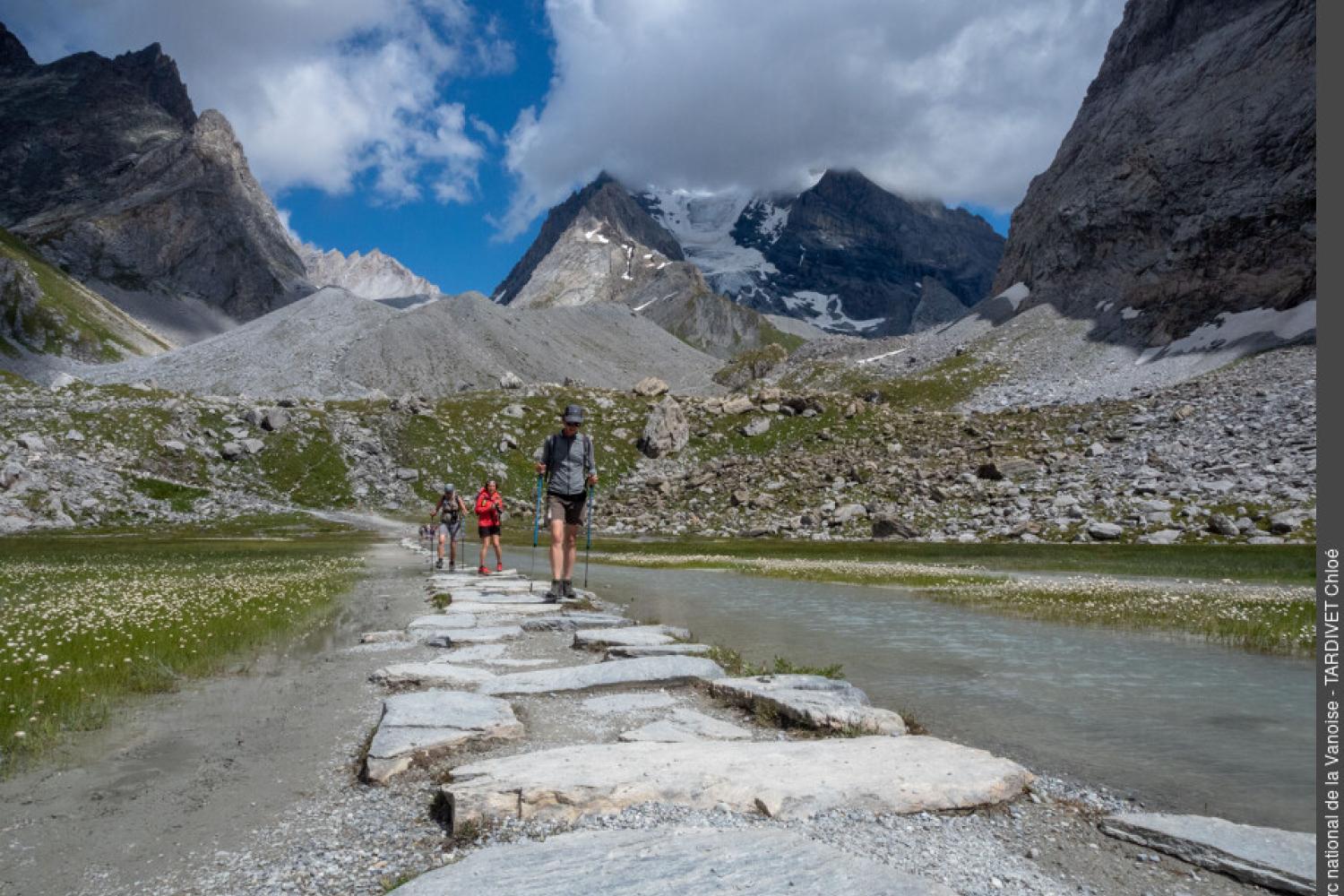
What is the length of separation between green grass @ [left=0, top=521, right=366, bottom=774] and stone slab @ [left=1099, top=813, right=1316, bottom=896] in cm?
867

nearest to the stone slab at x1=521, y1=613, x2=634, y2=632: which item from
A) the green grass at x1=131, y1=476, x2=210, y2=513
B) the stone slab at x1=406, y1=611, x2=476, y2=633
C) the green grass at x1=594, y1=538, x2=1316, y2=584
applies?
the stone slab at x1=406, y1=611, x2=476, y2=633

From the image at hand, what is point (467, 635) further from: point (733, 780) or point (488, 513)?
point (488, 513)

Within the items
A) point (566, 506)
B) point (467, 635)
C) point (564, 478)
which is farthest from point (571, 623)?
point (564, 478)

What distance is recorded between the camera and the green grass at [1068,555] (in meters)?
30.6

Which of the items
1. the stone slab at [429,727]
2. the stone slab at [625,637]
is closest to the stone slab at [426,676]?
the stone slab at [429,727]

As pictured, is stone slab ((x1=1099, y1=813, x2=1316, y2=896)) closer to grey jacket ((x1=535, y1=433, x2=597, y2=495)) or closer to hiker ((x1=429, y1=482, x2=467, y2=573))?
grey jacket ((x1=535, y1=433, x2=597, y2=495))

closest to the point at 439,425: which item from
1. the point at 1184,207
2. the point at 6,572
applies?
the point at 6,572

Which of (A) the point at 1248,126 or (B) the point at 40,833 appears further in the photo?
(A) the point at 1248,126

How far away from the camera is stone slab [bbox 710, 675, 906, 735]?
7730 mm

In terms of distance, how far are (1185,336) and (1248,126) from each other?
133ft

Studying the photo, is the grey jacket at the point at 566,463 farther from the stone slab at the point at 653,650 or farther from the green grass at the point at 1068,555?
the green grass at the point at 1068,555

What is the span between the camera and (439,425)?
9644cm

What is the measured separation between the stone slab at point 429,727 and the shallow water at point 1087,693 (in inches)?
178

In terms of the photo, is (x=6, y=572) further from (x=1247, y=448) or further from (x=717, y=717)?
(x=1247, y=448)
